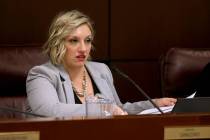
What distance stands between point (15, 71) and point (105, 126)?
1.47 m

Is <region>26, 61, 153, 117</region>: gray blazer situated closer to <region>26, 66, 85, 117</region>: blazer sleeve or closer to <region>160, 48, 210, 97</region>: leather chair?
<region>26, 66, 85, 117</region>: blazer sleeve

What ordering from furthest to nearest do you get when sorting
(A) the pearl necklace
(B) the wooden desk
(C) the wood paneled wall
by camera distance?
1. (C) the wood paneled wall
2. (A) the pearl necklace
3. (B) the wooden desk

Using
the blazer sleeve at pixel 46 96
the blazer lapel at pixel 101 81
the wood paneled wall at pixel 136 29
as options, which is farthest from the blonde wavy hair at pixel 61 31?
the wood paneled wall at pixel 136 29

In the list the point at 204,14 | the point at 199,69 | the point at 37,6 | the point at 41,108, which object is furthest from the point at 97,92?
the point at 204,14

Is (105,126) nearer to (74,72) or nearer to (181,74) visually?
(74,72)

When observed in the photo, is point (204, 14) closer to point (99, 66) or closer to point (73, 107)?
point (99, 66)

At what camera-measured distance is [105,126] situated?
123 centimetres

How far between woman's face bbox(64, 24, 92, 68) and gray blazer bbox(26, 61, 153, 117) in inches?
2.8

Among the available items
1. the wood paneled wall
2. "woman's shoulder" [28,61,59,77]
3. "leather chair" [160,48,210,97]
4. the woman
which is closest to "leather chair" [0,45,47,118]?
the woman

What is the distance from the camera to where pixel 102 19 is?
10.8 feet

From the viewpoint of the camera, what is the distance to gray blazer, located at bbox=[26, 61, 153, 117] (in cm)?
209

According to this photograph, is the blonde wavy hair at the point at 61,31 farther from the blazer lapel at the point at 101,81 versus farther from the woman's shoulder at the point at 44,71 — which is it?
the blazer lapel at the point at 101,81

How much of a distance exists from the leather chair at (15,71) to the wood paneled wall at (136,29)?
0.50 meters

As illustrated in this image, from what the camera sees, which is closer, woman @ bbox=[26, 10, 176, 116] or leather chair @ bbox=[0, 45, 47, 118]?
woman @ bbox=[26, 10, 176, 116]
